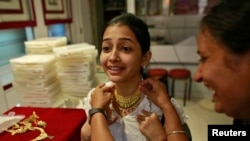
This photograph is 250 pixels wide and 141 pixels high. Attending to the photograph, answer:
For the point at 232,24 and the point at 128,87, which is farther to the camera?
the point at 128,87

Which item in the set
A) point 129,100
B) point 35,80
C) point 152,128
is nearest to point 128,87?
point 129,100

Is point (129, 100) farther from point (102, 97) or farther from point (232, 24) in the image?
point (232, 24)

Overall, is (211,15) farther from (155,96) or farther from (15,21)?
(15,21)

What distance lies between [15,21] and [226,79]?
1642mm

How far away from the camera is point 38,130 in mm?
1033

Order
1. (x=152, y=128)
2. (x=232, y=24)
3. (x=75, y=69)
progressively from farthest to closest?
(x=75, y=69) → (x=152, y=128) → (x=232, y=24)

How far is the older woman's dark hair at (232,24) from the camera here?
0.48 metres

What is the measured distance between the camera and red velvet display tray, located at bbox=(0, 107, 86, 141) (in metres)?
0.98

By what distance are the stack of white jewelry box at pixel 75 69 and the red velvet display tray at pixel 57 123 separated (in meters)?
0.29

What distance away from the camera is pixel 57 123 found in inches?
43.4

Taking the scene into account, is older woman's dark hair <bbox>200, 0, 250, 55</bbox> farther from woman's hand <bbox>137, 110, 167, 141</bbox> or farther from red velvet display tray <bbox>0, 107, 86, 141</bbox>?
red velvet display tray <bbox>0, 107, 86, 141</bbox>

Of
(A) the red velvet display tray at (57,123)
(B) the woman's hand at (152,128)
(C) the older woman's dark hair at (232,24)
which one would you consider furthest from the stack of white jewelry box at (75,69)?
(C) the older woman's dark hair at (232,24)

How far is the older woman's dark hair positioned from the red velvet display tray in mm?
795

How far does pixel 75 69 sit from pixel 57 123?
0.46 metres
